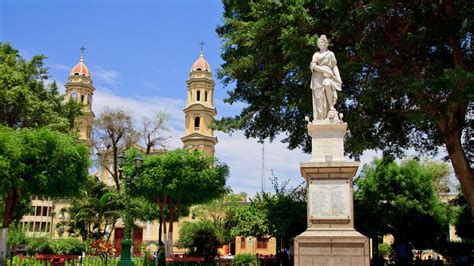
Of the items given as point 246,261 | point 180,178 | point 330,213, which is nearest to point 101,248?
point 180,178

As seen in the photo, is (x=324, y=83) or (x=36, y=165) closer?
(x=324, y=83)

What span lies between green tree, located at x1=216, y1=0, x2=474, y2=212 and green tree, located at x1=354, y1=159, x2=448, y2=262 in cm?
601

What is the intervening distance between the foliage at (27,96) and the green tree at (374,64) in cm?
1207

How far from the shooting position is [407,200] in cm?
2758

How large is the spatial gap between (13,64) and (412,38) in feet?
70.3

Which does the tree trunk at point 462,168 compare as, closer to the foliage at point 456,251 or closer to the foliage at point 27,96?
the foliage at point 456,251

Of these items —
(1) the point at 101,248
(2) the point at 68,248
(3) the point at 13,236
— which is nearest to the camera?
(1) the point at 101,248

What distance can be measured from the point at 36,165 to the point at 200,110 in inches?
1475

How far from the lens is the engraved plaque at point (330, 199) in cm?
1127

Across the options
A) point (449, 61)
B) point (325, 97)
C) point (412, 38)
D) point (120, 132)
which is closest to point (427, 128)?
point (449, 61)

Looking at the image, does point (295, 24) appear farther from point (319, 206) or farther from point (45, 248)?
point (45, 248)

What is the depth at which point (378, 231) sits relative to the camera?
69.5ft

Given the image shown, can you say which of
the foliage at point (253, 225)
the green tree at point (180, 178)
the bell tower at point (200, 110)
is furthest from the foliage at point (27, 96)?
the bell tower at point (200, 110)

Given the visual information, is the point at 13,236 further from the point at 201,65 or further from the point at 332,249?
the point at 332,249
